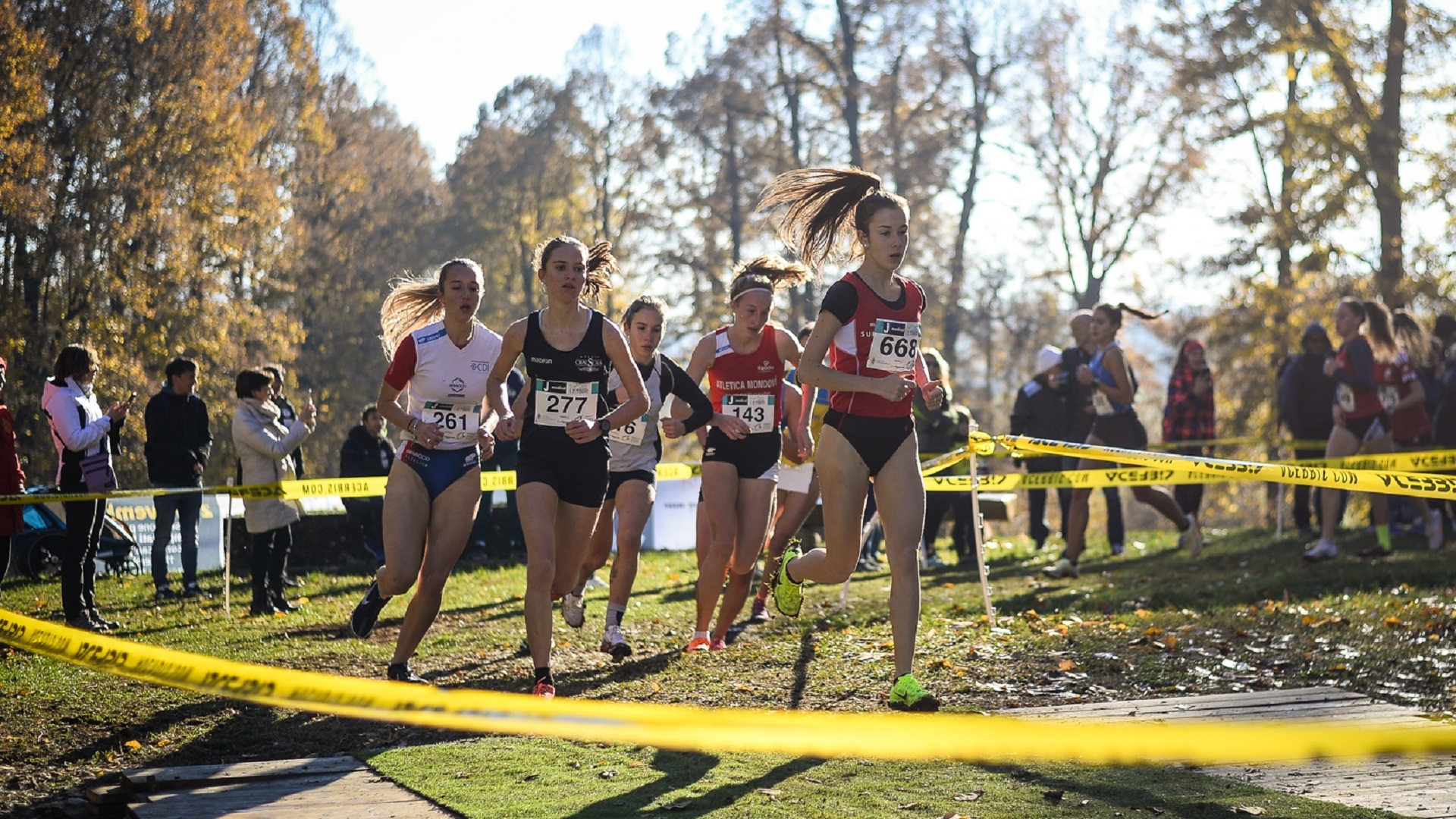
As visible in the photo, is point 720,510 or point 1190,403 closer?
point 720,510

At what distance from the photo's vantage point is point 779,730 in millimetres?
2514

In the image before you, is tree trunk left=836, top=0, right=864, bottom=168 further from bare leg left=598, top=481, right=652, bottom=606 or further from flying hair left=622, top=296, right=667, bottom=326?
bare leg left=598, top=481, right=652, bottom=606

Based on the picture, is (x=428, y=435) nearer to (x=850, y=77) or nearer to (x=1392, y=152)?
(x=1392, y=152)

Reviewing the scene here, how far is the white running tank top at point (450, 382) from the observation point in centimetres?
671

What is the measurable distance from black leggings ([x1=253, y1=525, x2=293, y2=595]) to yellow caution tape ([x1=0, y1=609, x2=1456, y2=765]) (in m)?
6.69

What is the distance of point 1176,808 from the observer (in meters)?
4.46

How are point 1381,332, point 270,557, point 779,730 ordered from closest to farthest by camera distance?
point 779,730 → point 270,557 → point 1381,332

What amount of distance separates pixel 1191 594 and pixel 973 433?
302 cm

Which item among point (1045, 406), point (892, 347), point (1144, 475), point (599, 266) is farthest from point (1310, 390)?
point (892, 347)

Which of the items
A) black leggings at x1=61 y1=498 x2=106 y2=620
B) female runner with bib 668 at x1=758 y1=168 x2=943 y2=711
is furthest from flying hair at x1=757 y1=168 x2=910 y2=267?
black leggings at x1=61 y1=498 x2=106 y2=620

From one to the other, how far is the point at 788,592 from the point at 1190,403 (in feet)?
28.8

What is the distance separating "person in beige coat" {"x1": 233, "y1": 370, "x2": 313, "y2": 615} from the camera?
1035 cm

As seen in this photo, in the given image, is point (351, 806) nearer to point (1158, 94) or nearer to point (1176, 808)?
point (1176, 808)

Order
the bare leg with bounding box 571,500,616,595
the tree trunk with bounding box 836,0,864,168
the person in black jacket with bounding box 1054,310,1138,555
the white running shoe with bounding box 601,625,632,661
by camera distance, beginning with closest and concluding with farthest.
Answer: the white running shoe with bounding box 601,625,632,661
the bare leg with bounding box 571,500,616,595
the person in black jacket with bounding box 1054,310,1138,555
the tree trunk with bounding box 836,0,864,168
